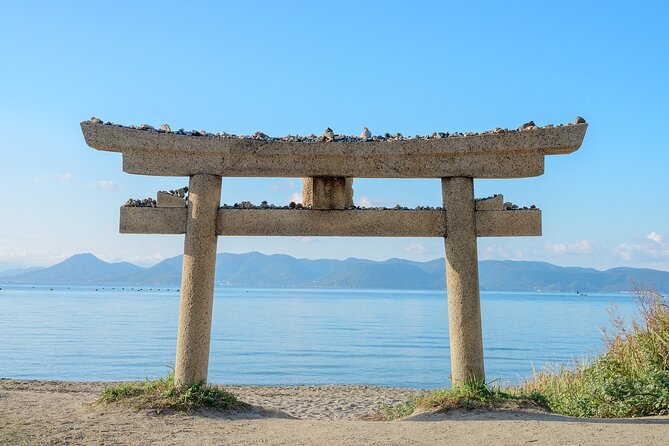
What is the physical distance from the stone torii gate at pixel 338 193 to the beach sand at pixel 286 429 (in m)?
0.81

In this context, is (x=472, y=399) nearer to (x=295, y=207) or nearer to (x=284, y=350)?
(x=295, y=207)

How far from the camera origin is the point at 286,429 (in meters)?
7.37

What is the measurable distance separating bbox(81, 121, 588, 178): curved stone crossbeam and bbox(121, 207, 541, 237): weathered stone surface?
0.48 m

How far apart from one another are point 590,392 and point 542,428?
2.24 metres

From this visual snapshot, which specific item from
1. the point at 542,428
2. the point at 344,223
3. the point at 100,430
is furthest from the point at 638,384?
the point at 100,430

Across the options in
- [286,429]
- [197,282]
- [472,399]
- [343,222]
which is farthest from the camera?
[343,222]

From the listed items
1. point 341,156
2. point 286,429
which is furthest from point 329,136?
point 286,429

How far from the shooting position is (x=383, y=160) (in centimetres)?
838

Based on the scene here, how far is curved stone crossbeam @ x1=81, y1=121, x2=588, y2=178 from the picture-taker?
8266 mm

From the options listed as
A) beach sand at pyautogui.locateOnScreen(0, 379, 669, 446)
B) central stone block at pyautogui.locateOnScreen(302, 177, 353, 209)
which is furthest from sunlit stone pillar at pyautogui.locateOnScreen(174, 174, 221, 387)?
central stone block at pyautogui.locateOnScreen(302, 177, 353, 209)

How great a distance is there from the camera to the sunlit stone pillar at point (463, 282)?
8172mm

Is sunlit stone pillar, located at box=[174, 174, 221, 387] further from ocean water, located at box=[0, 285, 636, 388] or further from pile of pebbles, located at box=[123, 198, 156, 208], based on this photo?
ocean water, located at box=[0, 285, 636, 388]

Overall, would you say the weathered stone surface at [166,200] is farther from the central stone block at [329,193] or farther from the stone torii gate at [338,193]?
the central stone block at [329,193]

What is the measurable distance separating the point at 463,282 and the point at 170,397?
3.74 meters
